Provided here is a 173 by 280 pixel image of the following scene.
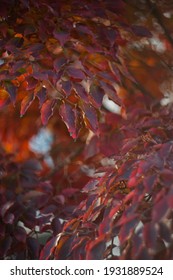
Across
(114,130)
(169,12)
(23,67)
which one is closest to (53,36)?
(23,67)

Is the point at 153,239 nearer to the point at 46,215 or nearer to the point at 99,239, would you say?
the point at 99,239

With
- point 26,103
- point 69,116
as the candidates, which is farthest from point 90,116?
point 26,103

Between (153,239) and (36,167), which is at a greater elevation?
(153,239)

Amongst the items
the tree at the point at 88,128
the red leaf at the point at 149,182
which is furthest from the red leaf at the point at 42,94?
the red leaf at the point at 149,182

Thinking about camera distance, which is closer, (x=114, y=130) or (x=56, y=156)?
(x=114, y=130)

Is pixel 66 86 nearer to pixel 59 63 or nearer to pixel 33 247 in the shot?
pixel 59 63

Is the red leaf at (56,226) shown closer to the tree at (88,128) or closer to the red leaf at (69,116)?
the tree at (88,128)

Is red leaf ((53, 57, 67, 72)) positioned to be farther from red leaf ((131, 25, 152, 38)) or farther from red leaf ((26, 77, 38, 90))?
red leaf ((131, 25, 152, 38))

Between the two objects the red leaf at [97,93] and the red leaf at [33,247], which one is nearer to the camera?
the red leaf at [97,93]

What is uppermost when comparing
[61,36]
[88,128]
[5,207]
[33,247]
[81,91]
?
[61,36]
